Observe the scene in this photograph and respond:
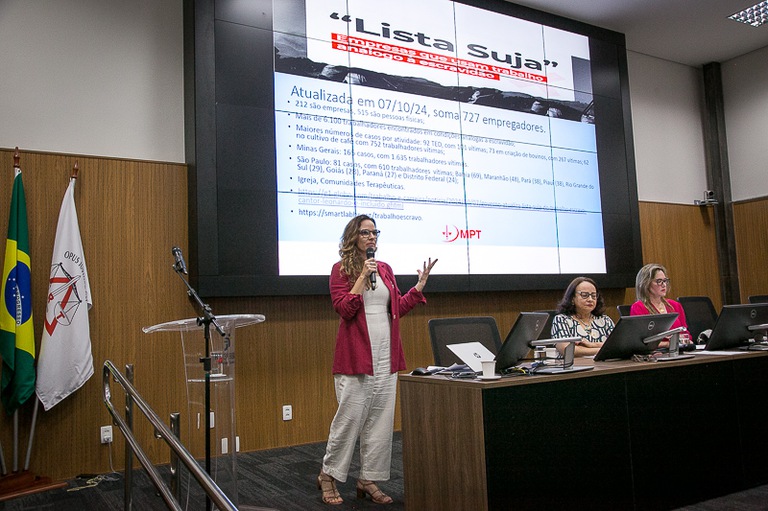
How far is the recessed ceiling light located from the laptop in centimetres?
562

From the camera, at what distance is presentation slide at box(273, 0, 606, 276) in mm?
4652

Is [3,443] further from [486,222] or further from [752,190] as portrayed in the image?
[752,190]

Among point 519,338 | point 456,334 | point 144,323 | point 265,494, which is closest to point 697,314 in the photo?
point 456,334

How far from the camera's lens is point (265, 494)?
342 cm

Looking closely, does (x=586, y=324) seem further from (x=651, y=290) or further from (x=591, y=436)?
(x=591, y=436)

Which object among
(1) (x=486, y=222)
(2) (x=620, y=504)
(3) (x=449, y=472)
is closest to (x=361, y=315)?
(3) (x=449, y=472)

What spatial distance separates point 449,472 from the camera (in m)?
2.51

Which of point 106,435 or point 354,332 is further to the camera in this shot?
A: point 106,435

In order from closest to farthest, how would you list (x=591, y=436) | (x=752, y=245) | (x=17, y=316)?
1. (x=591, y=436)
2. (x=17, y=316)
3. (x=752, y=245)

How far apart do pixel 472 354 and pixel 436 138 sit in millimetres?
2976

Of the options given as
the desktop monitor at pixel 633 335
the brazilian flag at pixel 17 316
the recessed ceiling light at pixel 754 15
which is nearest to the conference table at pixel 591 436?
the desktop monitor at pixel 633 335

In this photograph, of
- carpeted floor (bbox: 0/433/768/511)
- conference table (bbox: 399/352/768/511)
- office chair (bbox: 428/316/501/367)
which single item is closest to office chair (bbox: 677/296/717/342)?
conference table (bbox: 399/352/768/511)

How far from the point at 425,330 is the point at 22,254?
2.99 metres

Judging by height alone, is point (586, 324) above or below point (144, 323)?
below
